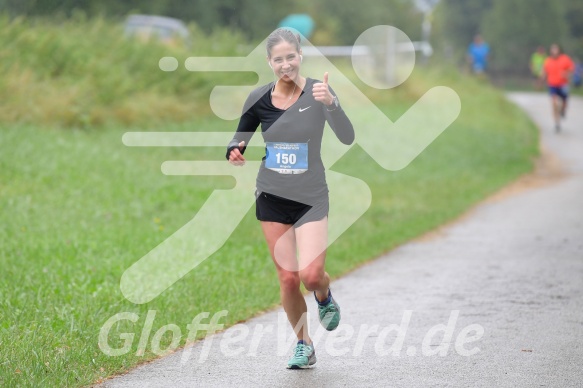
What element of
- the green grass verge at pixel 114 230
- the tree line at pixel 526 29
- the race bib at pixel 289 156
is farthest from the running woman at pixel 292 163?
the tree line at pixel 526 29

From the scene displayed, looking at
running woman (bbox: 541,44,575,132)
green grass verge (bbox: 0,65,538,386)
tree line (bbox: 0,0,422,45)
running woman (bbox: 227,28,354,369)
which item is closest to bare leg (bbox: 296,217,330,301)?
running woman (bbox: 227,28,354,369)

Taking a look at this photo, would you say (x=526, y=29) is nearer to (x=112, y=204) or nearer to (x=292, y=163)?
(x=112, y=204)

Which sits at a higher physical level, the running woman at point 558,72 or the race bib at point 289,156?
the race bib at point 289,156

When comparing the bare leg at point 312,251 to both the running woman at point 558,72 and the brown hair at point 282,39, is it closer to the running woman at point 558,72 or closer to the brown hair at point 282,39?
the brown hair at point 282,39

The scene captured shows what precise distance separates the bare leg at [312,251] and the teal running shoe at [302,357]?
16.4 inches

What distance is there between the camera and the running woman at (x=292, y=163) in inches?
250

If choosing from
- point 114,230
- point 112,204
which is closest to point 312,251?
point 114,230

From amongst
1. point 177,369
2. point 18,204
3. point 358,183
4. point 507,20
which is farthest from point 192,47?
point 507,20

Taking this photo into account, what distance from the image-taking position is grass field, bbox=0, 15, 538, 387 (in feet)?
24.6

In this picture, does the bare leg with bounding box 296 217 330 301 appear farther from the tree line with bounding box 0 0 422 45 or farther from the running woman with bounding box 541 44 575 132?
the running woman with bounding box 541 44 575 132

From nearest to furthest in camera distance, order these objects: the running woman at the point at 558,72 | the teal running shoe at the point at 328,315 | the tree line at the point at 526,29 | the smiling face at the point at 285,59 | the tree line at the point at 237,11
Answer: the smiling face at the point at 285,59, the teal running shoe at the point at 328,315, the running woman at the point at 558,72, the tree line at the point at 237,11, the tree line at the point at 526,29

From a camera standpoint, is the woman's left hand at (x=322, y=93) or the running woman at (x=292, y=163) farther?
the running woman at (x=292, y=163)

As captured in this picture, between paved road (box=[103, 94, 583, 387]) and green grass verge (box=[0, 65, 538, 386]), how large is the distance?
0.46 m

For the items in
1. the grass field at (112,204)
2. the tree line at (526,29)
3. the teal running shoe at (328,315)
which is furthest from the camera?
the tree line at (526,29)
